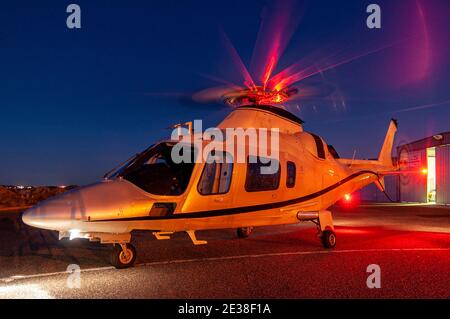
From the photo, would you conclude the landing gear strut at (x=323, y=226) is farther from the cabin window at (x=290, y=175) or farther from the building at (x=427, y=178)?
the building at (x=427, y=178)

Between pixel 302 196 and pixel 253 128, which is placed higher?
pixel 253 128

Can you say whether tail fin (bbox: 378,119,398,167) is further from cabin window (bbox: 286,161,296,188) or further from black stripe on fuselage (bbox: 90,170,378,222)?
cabin window (bbox: 286,161,296,188)

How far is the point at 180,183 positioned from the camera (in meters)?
7.77

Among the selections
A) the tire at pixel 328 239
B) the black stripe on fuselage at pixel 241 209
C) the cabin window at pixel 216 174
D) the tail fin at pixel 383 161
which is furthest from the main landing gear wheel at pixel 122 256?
the tail fin at pixel 383 161

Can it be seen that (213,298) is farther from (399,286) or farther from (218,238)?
(218,238)

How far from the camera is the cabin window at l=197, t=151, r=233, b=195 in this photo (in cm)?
809

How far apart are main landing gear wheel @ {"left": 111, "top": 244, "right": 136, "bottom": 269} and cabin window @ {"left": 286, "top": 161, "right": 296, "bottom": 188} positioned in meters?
3.99

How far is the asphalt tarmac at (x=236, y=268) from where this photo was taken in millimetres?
5902

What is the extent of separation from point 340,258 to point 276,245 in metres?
2.25

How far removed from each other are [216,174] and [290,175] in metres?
2.30

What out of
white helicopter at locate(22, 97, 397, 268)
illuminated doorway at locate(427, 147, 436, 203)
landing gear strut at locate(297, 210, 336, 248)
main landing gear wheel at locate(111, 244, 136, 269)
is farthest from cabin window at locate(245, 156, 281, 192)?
illuminated doorway at locate(427, 147, 436, 203)

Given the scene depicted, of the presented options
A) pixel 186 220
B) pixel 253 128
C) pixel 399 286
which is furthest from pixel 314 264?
pixel 253 128
